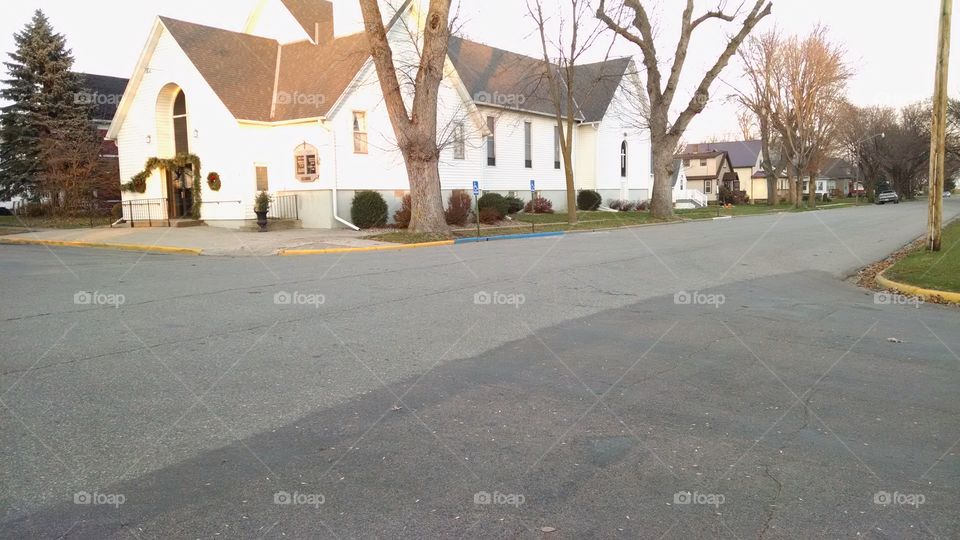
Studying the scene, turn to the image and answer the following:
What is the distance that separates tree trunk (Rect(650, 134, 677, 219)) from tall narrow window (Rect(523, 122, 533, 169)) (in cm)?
734

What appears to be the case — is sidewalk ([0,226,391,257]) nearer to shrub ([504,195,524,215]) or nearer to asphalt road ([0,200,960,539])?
asphalt road ([0,200,960,539])

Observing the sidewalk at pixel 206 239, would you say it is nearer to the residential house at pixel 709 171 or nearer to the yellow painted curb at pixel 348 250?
the yellow painted curb at pixel 348 250

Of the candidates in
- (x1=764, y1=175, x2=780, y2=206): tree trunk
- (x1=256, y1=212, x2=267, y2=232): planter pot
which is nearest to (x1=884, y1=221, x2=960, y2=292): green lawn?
(x1=256, y1=212, x2=267, y2=232): planter pot

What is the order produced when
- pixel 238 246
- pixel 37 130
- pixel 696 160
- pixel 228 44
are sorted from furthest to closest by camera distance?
pixel 696 160 → pixel 37 130 → pixel 228 44 → pixel 238 246

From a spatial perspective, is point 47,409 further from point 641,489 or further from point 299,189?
point 299,189

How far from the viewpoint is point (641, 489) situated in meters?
3.92

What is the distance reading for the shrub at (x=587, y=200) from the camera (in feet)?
138

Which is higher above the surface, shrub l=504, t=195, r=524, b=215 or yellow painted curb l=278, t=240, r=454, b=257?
shrub l=504, t=195, r=524, b=215

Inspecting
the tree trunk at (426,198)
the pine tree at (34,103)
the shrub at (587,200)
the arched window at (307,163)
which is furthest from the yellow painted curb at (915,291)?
the pine tree at (34,103)

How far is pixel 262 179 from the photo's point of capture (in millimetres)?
27719

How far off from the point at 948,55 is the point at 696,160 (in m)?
71.1

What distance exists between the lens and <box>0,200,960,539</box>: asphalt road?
12.0 feet

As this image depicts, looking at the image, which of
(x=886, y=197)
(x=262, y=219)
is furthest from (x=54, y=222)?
(x=886, y=197)

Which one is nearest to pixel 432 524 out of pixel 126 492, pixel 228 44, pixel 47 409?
pixel 126 492
